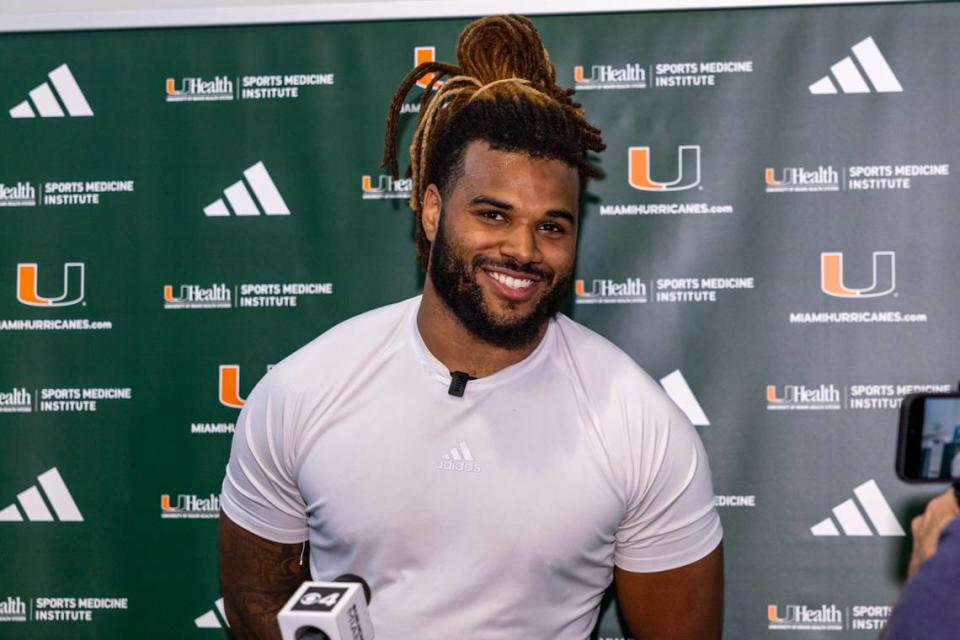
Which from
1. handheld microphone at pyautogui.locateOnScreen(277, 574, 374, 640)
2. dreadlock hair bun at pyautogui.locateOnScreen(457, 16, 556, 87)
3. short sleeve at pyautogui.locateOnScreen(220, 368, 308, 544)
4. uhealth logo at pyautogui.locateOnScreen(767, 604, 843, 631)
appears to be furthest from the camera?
uhealth logo at pyautogui.locateOnScreen(767, 604, 843, 631)

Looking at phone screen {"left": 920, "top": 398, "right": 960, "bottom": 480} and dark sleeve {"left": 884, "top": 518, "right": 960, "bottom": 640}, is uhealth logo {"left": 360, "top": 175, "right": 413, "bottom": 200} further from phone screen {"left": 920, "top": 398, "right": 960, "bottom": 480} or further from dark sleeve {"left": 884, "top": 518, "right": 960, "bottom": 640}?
dark sleeve {"left": 884, "top": 518, "right": 960, "bottom": 640}

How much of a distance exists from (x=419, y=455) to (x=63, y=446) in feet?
3.89

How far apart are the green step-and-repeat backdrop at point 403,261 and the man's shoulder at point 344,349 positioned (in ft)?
1.36

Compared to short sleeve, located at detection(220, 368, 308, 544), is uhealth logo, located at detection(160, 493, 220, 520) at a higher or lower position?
lower

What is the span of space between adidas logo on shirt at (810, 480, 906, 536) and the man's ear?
121cm

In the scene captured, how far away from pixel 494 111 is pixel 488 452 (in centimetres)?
69

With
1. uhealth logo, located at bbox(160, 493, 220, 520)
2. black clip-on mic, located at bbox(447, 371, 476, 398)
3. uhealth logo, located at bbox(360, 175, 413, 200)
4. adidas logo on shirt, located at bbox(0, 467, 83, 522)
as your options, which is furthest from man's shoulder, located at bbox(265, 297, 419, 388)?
adidas logo on shirt, located at bbox(0, 467, 83, 522)

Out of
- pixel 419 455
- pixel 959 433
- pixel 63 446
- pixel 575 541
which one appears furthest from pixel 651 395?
pixel 63 446

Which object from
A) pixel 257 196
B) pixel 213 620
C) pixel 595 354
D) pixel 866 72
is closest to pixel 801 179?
pixel 866 72

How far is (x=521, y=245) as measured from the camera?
1.86m

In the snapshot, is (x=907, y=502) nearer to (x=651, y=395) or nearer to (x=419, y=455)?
(x=651, y=395)

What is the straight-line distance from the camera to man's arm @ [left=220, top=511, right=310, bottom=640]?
2.02 metres

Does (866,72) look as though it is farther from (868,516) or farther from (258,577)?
(258,577)

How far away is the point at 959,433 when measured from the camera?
43.7 inches
